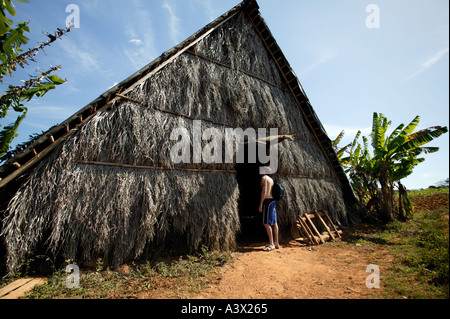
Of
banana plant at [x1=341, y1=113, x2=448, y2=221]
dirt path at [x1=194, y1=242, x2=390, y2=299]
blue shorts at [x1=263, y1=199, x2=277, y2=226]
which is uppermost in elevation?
banana plant at [x1=341, y1=113, x2=448, y2=221]

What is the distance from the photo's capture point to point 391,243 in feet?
17.4

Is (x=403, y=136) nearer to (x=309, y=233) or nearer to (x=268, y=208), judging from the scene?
(x=309, y=233)

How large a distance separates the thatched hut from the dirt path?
35.5 inches

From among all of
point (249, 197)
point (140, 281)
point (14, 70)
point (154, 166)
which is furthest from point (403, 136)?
point (14, 70)

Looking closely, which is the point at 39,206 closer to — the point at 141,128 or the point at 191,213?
the point at 141,128

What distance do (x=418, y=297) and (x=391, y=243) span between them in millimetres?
3548

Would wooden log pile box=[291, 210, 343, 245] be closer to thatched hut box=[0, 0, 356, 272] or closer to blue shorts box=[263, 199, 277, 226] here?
thatched hut box=[0, 0, 356, 272]

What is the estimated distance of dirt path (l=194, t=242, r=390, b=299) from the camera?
2795 mm

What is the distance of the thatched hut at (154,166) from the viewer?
10.1ft

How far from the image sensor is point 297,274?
11.3 ft

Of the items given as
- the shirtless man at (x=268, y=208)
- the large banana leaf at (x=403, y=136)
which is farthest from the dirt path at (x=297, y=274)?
the large banana leaf at (x=403, y=136)

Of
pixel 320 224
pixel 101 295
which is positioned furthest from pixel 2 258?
pixel 320 224

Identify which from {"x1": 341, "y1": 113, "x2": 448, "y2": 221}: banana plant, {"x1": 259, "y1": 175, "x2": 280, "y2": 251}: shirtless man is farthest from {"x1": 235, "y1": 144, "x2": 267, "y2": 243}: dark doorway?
{"x1": 341, "y1": 113, "x2": 448, "y2": 221}: banana plant
